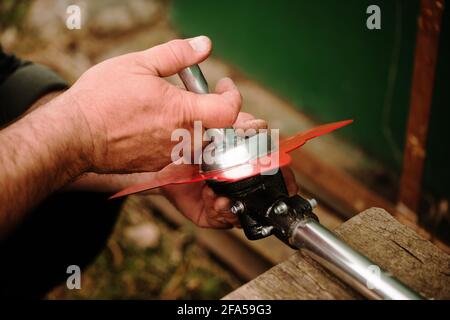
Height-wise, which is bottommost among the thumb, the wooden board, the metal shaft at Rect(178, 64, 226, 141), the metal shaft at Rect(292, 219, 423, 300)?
the wooden board

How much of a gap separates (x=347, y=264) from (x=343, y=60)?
167 cm

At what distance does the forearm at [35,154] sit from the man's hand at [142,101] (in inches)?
1.2

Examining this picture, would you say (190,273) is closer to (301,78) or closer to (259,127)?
(301,78)

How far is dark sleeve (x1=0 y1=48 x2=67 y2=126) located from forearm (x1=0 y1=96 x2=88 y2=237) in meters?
0.56

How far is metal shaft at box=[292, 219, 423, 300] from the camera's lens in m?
0.86

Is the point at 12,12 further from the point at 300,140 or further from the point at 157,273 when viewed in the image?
the point at 300,140

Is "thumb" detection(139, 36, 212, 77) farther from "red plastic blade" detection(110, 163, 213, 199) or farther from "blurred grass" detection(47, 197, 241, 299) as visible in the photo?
"blurred grass" detection(47, 197, 241, 299)

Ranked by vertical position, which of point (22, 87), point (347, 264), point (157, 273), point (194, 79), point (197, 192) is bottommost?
point (157, 273)

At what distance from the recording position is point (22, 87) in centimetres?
168

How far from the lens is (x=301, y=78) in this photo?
267cm

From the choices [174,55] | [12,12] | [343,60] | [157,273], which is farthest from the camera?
[12,12]

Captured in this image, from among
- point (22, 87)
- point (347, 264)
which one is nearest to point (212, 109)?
point (347, 264)

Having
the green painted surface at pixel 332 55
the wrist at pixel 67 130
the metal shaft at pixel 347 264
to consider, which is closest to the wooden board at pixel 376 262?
the metal shaft at pixel 347 264

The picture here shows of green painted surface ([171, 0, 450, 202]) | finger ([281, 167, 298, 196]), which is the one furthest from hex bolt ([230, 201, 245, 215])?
green painted surface ([171, 0, 450, 202])
